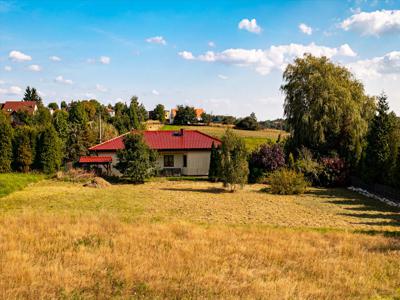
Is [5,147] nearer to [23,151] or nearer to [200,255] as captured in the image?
[23,151]

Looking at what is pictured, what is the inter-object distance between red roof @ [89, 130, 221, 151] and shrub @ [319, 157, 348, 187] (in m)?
9.45

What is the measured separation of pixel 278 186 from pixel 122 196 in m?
10.9

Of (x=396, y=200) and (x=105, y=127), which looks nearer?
(x=396, y=200)

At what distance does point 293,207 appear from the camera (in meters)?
19.0

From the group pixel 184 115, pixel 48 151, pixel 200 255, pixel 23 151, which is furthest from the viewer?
pixel 184 115

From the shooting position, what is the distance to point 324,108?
98.7ft

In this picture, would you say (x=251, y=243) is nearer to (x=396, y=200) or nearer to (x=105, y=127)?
(x=396, y=200)

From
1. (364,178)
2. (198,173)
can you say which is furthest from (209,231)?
(198,173)

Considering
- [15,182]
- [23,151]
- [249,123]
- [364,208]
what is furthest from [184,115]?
[364,208]

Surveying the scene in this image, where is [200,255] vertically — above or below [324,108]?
below

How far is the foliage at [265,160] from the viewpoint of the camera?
94.3 feet

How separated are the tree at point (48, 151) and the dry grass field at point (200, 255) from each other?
48.8ft

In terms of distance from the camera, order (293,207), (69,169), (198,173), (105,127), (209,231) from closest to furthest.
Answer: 1. (209,231)
2. (293,207)
3. (69,169)
4. (198,173)
5. (105,127)

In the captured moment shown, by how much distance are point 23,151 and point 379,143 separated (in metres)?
29.0
